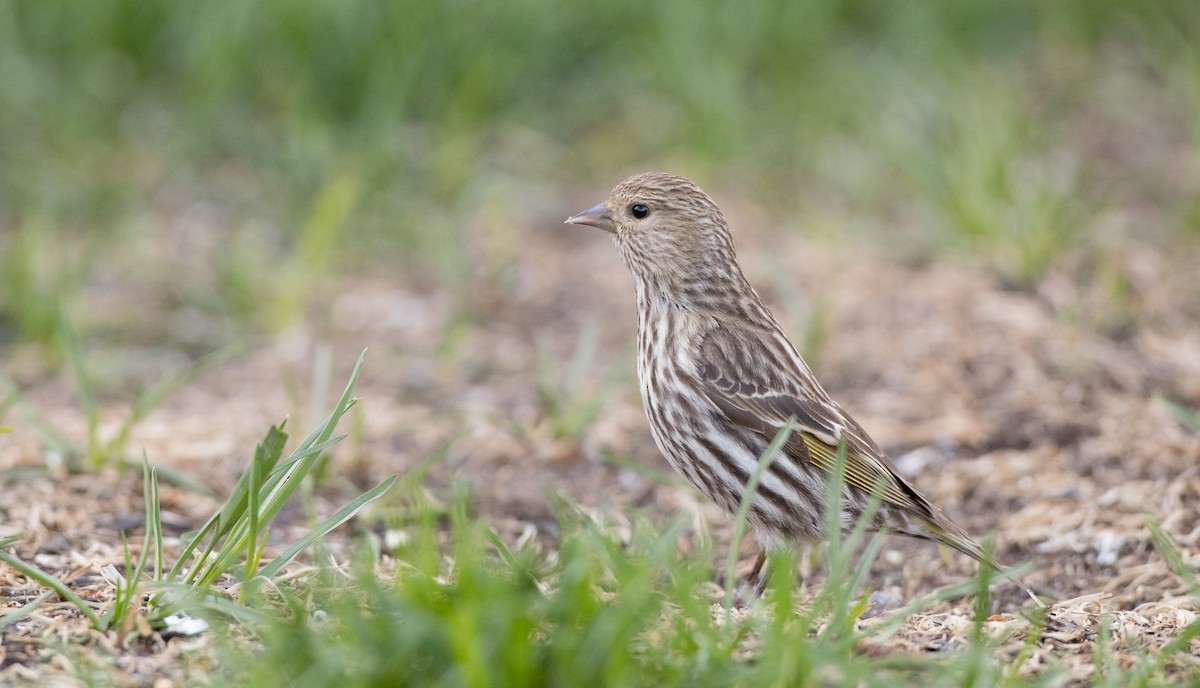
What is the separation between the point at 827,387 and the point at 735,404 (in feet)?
6.42

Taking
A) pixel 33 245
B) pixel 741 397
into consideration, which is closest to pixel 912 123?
pixel 741 397

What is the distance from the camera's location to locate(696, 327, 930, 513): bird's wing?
4.52 meters

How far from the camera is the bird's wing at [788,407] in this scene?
452cm

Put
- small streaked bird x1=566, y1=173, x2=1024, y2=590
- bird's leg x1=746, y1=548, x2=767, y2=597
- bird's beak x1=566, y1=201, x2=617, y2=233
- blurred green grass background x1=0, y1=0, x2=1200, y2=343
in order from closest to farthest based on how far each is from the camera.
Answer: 1. small streaked bird x1=566, y1=173, x2=1024, y2=590
2. bird's leg x1=746, y1=548, x2=767, y2=597
3. bird's beak x1=566, y1=201, x2=617, y2=233
4. blurred green grass background x1=0, y1=0, x2=1200, y2=343

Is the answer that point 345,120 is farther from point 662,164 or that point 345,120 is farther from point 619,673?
point 619,673

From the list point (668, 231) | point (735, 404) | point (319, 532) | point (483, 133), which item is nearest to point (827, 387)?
point (668, 231)

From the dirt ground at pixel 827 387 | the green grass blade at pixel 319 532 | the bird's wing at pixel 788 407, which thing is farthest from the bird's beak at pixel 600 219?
the green grass blade at pixel 319 532

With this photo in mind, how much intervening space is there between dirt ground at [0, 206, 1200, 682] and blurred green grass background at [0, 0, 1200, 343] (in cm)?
28

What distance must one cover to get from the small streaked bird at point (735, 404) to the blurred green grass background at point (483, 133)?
7.86 ft

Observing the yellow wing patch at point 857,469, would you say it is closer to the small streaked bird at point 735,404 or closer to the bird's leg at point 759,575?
the small streaked bird at point 735,404

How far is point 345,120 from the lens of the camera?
8.81 m

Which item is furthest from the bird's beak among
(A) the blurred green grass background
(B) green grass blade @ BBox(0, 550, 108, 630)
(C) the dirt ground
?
(B) green grass blade @ BBox(0, 550, 108, 630)

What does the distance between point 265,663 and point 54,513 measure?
77.1 inches

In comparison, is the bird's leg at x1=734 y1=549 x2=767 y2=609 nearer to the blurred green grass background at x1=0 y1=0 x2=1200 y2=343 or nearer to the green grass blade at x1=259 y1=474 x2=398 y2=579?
the green grass blade at x1=259 y1=474 x2=398 y2=579
